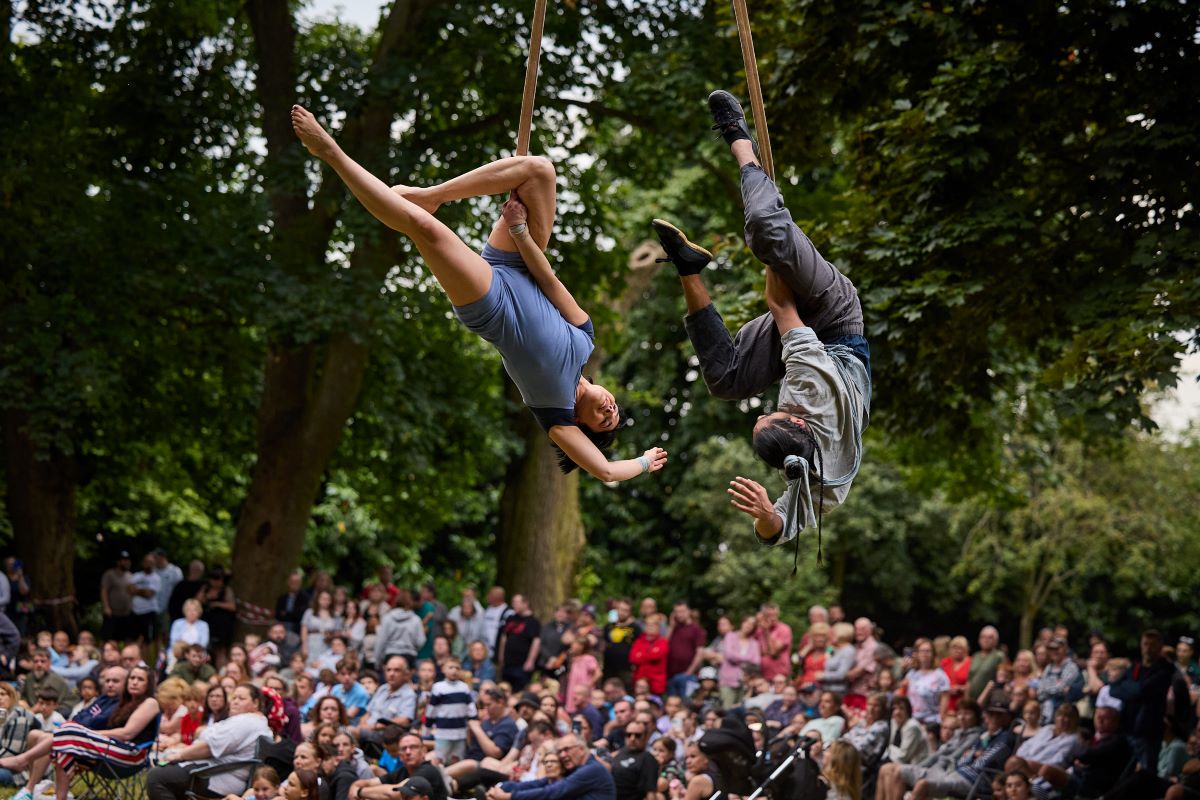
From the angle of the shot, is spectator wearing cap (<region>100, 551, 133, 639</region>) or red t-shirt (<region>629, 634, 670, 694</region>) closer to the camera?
red t-shirt (<region>629, 634, 670, 694</region>)

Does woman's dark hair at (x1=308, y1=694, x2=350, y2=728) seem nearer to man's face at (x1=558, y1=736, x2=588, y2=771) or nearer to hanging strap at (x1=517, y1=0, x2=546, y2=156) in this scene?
man's face at (x1=558, y1=736, x2=588, y2=771)

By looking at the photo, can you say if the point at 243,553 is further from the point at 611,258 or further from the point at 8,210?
the point at 611,258

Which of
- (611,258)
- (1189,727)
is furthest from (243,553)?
(1189,727)

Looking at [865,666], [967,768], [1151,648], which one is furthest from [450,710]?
[1151,648]

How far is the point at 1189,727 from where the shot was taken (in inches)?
393

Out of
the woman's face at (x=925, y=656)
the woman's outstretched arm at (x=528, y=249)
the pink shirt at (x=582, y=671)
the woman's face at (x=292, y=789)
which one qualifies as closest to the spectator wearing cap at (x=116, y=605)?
the pink shirt at (x=582, y=671)

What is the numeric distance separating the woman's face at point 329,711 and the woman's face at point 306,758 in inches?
27.1

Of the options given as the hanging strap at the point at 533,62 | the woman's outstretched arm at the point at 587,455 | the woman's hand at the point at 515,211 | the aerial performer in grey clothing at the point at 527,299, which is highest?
the hanging strap at the point at 533,62

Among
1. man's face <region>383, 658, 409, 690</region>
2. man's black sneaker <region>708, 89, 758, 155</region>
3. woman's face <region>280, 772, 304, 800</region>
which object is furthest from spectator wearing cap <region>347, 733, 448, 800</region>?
man's black sneaker <region>708, 89, 758, 155</region>

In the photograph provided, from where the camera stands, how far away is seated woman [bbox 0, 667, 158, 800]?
902 cm

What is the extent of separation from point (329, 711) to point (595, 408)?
16.9 ft

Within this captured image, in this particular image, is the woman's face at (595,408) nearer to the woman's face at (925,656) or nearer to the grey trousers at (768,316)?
the grey trousers at (768,316)

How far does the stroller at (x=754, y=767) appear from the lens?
8.72m

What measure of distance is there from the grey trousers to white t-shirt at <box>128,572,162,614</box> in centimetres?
1048
